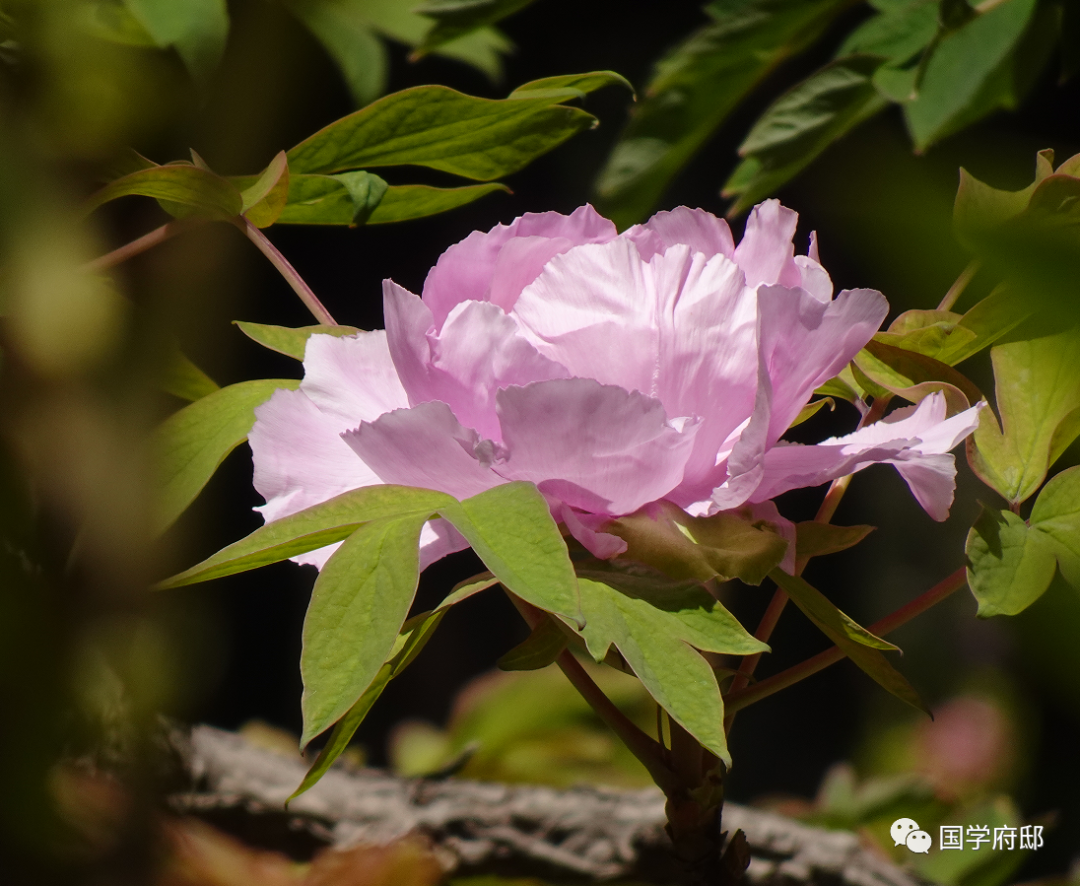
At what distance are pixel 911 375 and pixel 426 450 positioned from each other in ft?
0.53

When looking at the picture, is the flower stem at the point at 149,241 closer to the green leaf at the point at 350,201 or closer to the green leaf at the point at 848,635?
the green leaf at the point at 350,201

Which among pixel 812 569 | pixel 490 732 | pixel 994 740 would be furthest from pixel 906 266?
pixel 812 569

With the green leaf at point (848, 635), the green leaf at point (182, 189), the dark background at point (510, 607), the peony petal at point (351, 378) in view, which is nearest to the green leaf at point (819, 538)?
the green leaf at point (848, 635)

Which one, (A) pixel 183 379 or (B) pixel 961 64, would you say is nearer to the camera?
(A) pixel 183 379

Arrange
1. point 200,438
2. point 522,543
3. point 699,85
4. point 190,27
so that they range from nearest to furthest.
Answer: point 522,543
point 200,438
point 190,27
point 699,85

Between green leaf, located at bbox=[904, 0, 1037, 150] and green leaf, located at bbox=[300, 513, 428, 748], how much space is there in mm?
439

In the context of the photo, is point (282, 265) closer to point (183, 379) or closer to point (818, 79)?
point (183, 379)

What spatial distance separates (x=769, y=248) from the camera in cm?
29

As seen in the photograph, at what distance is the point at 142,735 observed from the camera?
1.00ft

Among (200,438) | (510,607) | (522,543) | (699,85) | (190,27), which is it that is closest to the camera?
(522,543)

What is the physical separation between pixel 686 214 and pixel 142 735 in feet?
0.77

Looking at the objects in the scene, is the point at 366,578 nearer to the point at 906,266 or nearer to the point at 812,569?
the point at 906,266

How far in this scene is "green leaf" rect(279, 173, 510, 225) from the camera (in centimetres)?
40

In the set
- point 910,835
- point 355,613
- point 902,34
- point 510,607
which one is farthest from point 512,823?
point 510,607
